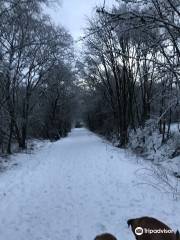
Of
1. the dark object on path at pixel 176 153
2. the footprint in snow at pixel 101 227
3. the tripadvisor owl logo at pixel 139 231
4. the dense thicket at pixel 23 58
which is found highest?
the dense thicket at pixel 23 58

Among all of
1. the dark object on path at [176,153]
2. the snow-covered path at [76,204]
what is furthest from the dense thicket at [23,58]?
the dark object on path at [176,153]

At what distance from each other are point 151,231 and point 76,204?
19.9ft

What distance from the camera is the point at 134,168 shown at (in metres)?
14.5

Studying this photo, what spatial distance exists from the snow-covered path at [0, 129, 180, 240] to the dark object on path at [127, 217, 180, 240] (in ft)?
10.4

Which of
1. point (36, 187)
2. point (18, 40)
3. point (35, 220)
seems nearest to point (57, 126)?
point (18, 40)

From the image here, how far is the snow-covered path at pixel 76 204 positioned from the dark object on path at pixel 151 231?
3.17m

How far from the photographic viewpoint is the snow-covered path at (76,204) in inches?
288

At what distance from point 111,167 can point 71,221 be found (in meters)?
7.59

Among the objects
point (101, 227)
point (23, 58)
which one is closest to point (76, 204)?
point (101, 227)

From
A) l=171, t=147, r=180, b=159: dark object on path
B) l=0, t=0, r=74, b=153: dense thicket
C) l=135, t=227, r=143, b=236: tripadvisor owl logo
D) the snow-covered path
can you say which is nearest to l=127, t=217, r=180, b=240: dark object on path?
l=135, t=227, r=143, b=236: tripadvisor owl logo

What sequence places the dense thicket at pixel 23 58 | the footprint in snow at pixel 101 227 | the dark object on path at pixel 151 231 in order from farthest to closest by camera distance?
the dense thicket at pixel 23 58 < the footprint in snow at pixel 101 227 < the dark object on path at pixel 151 231

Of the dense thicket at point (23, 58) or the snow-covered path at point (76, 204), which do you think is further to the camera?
the dense thicket at point (23, 58)

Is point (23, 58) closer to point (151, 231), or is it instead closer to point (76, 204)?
point (76, 204)

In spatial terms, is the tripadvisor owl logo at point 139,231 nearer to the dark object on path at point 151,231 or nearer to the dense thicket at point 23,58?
the dark object on path at point 151,231
